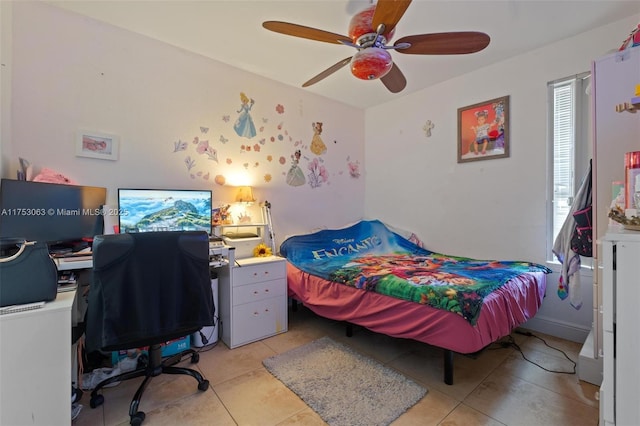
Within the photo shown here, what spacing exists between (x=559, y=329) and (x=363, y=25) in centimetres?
293

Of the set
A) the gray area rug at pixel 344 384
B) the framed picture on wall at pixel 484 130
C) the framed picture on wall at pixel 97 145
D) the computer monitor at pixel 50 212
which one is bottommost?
the gray area rug at pixel 344 384

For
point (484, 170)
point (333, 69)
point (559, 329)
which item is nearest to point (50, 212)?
point (333, 69)

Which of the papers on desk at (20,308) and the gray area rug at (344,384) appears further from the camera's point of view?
the gray area rug at (344,384)

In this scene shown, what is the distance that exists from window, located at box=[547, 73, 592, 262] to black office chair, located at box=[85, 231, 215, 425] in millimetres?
2980

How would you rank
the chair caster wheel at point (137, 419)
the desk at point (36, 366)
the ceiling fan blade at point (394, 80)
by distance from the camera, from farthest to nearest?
the ceiling fan blade at point (394, 80) < the chair caster wheel at point (137, 419) < the desk at point (36, 366)

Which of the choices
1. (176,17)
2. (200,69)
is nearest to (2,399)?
(176,17)

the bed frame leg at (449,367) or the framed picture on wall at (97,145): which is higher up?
the framed picture on wall at (97,145)

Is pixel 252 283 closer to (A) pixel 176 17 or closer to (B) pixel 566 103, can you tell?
(A) pixel 176 17

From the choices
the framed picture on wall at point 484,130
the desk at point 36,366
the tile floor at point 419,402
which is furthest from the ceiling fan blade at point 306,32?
the tile floor at point 419,402

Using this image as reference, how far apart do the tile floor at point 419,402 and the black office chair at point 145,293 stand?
0.49 feet

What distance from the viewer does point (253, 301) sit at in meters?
2.41

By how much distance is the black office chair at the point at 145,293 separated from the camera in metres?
1.39

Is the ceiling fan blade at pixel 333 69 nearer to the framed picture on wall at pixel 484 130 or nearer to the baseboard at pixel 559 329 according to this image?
the framed picture on wall at pixel 484 130

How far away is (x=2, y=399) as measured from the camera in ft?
3.60
